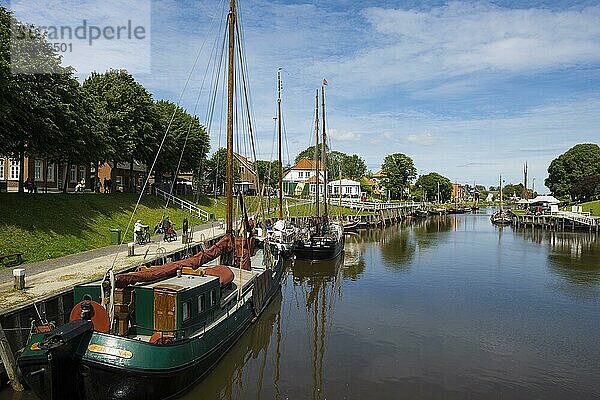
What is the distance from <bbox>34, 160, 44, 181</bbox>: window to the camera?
48950mm

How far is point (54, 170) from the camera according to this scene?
171 feet

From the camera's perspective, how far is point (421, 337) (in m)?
20.2

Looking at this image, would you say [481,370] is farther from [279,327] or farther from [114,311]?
[114,311]

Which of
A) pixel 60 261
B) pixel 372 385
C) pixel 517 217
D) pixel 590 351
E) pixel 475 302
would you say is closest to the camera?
pixel 372 385

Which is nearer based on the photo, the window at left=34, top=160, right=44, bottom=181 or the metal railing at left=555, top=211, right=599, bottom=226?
the window at left=34, top=160, right=44, bottom=181

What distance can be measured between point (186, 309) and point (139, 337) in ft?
4.90

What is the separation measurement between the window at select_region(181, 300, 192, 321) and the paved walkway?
205 inches

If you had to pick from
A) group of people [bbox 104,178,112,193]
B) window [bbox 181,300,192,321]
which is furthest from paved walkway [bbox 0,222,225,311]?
group of people [bbox 104,178,112,193]

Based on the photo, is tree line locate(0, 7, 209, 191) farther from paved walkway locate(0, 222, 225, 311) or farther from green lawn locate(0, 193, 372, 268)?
paved walkway locate(0, 222, 225, 311)

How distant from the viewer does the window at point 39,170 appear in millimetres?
48950

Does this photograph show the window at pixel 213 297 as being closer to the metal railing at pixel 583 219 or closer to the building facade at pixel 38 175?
the building facade at pixel 38 175

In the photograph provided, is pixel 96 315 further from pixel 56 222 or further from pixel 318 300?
pixel 56 222

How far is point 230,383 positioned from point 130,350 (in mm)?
4529

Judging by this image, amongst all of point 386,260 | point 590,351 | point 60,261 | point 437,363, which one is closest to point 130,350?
point 437,363
